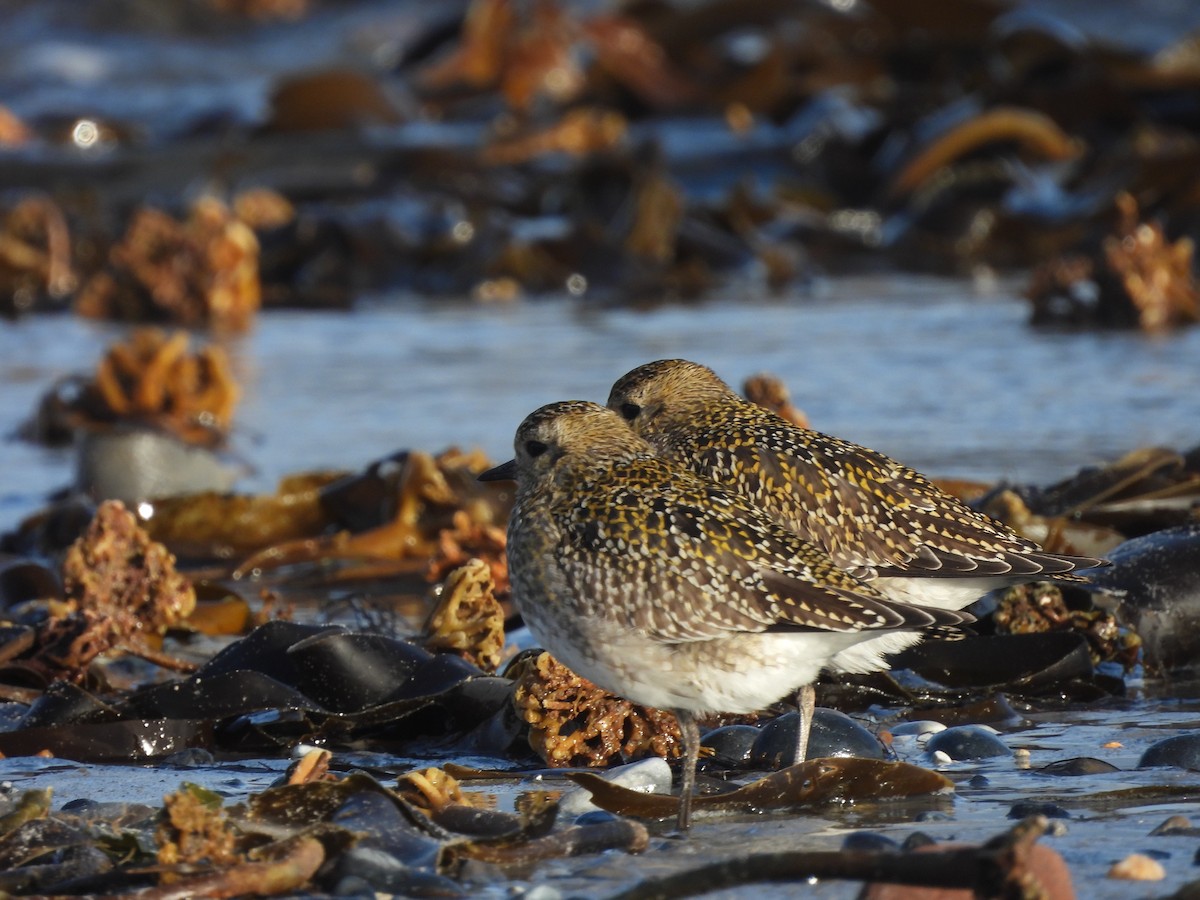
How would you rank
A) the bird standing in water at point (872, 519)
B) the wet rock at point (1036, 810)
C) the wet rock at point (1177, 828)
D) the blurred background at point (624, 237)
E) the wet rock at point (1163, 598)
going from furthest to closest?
the blurred background at point (624, 237)
the wet rock at point (1163, 598)
the bird standing in water at point (872, 519)
the wet rock at point (1036, 810)
the wet rock at point (1177, 828)

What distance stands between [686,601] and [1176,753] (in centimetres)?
109

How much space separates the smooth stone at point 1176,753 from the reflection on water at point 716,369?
2660 millimetres

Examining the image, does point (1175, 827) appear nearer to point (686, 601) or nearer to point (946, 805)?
point (946, 805)

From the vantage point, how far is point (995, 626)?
456cm

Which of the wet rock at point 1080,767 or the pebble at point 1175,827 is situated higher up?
the pebble at point 1175,827

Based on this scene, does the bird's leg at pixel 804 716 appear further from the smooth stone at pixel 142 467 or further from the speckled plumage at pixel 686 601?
the smooth stone at pixel 142 467

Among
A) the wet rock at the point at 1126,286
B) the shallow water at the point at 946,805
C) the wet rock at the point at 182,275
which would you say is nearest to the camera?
the shallow water at the point at 946,805

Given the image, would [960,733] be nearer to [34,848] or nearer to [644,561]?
[644,561]

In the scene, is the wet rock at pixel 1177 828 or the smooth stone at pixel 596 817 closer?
the wet rock at pixel 1177 828

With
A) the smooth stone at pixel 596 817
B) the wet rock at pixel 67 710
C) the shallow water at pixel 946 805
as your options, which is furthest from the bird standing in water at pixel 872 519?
the wet rock at pixel 67 710

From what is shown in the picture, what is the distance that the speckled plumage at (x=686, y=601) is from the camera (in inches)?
134

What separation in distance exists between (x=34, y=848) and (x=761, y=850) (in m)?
1.29

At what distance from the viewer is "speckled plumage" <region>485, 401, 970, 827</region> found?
3402 mm

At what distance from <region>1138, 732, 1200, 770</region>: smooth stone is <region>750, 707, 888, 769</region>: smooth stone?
548mm
